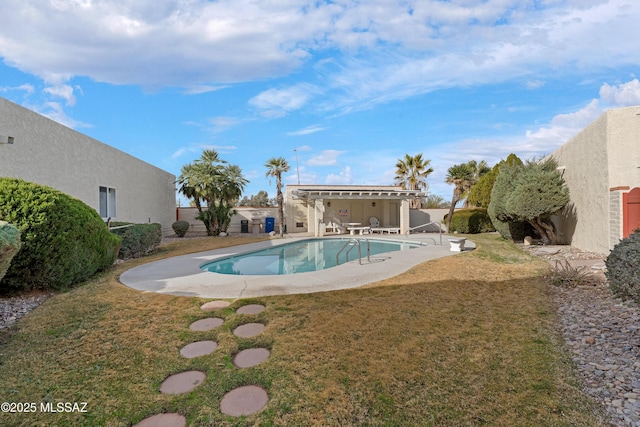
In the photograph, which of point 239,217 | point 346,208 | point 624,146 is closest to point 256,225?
point 239,217

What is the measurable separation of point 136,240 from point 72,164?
3243 millimetres

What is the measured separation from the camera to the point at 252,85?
1374 centimetres

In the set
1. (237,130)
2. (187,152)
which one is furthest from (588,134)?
(187,152)

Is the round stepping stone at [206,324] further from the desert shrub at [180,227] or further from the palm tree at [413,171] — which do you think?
the palm tree at [413,171]

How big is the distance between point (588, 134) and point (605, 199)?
2.40 metres

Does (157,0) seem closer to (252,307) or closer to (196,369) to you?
(252,307)

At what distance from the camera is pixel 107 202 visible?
42.3 ft

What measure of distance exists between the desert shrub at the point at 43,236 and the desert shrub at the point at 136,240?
380cm

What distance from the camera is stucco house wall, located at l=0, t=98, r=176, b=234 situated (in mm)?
8297

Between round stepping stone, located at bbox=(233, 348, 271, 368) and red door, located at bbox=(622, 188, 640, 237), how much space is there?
9.74 metres

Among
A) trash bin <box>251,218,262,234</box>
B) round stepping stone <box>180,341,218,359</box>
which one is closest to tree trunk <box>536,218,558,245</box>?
round stepping stone <box>180,341,218,359</box>

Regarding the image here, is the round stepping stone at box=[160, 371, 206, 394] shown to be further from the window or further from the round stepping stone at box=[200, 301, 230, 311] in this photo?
the window

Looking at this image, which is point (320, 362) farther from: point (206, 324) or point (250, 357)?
point (206, 324)

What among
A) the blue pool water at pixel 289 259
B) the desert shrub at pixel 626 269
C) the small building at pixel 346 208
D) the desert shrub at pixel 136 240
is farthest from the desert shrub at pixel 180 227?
the desert shrub at pixel 626 269
